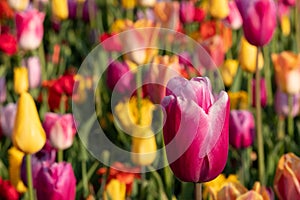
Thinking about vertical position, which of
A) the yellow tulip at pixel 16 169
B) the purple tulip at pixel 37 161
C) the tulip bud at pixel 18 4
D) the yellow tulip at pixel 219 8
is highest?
the tulip bud at pixel 18 4

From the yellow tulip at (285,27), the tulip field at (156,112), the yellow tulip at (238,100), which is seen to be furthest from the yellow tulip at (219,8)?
the yellow tulip at (238,100)

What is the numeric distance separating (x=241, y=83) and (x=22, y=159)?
1.14 metres

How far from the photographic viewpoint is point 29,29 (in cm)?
260

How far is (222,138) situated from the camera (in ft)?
3.61

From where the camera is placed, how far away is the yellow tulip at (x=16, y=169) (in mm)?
1826

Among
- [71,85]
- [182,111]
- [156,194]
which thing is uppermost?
[182,111]

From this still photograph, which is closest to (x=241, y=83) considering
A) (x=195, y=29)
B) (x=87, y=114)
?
(x=87, y=114)

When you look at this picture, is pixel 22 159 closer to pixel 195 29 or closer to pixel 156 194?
pixel 156 194

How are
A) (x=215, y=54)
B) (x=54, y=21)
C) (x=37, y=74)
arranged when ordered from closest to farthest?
(x=215, y=54), (x=37, y=74), (x=54, y=21)

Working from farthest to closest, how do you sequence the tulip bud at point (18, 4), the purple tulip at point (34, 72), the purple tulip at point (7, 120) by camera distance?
the tulip bud at point (18, 4), the purple tulip at point (34, 72), the purple tulip at point (7, 120)

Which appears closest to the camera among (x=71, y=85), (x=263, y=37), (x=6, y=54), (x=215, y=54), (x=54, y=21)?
(x=263, y=37)

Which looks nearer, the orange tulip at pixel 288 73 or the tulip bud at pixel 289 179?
the tulip bud at pixel 289 179

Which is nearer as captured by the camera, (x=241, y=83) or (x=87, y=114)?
(x=87, y=114)

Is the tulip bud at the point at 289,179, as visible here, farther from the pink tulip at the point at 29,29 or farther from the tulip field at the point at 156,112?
the pink tulip at the point at 29,29
